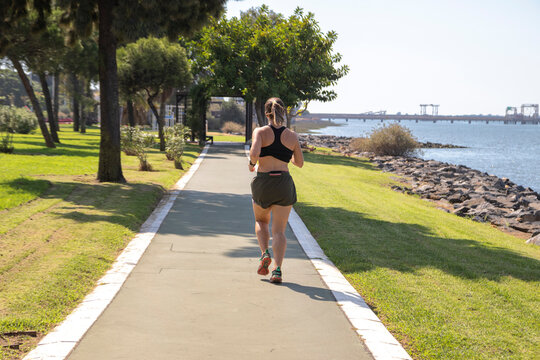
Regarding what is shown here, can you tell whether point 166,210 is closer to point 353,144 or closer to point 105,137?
point 105,137

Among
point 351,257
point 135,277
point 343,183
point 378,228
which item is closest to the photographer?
point 135,277

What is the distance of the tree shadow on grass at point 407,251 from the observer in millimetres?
7316

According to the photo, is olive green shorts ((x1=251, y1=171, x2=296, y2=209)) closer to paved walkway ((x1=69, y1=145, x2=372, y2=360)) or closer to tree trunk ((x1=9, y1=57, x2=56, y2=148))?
paved walkway ((x1=69, y1=145, x2=372, y2=360))

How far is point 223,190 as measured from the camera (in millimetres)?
14773

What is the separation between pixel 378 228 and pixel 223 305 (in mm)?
5757

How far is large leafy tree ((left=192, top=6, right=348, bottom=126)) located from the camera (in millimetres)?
33969

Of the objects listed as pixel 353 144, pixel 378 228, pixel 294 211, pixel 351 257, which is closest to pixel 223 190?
pixel 294 211

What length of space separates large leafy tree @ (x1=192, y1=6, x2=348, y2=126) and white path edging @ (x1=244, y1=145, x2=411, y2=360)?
26.8 metres

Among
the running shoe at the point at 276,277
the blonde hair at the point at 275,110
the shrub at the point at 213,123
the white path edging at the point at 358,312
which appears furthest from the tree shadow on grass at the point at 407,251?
the shrub at the point at 213,123

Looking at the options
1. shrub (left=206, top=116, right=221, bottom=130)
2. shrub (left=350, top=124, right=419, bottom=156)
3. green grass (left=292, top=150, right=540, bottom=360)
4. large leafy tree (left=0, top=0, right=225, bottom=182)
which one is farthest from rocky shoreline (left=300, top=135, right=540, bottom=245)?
shrub (left=206, top=116, right=221, bottom=130)

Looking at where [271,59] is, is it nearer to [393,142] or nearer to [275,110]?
[393,142]

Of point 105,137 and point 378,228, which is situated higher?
point 105,137

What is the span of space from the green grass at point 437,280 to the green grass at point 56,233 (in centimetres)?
305

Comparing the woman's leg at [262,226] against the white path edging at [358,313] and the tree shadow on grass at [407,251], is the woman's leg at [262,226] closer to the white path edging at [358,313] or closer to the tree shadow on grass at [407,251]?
the white path edging at [358,313]
